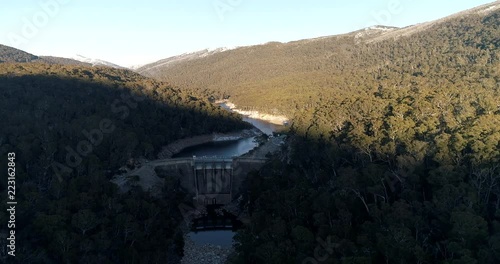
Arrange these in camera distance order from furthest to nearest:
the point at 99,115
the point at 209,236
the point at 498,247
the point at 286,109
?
the point at 286,109 → the point at 99,115 → the point at 209,236 → the point at 498,247

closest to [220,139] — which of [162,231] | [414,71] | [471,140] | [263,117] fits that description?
[263,117]

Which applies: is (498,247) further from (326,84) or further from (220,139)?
(326,84)

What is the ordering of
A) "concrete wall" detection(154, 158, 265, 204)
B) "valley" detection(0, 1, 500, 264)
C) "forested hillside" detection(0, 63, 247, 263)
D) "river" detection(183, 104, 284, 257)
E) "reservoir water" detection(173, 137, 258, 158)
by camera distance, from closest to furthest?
"valley" detection(0, 1, 500, 264) < "forested hillside" detection(0, 63, 247, 263) < "river" detection(183, 104, 284, 257) < "concrete wall" detection(154, 158, 265, 204) < "reservoir water" detection(173, 137, 258, 158)

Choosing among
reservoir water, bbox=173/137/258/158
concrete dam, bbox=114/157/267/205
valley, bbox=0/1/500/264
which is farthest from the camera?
reservoir water, bbox=173/137/258/158

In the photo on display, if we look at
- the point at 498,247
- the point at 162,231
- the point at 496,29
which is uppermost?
the point at 496,29

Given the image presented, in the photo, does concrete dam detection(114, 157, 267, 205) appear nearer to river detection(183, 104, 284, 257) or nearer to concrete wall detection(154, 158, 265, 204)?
concrete wall detection(154, 158, 265, 204)

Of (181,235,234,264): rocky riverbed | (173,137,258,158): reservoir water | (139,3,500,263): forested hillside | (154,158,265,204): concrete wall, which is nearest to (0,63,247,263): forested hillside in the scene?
(181,235,234,264): rocky riverbed

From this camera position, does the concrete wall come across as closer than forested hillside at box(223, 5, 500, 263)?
No

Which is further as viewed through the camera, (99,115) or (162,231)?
(99,115)

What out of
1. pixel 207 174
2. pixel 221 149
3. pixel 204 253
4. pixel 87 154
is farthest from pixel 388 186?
pixel 221 149
